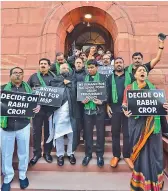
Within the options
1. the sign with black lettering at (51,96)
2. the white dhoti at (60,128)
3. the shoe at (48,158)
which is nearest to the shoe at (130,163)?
the white dhoti at (60,128)

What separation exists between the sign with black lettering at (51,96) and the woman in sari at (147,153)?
1.48 metres

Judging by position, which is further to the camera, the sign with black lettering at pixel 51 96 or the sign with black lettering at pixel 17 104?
the sign with black lettering at pixel 51 96

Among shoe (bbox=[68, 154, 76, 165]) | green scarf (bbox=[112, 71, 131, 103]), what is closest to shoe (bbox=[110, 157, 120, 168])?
shoe (bbox=[68, 154, 76, 165])

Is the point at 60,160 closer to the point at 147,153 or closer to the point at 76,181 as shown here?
the point at 76,181

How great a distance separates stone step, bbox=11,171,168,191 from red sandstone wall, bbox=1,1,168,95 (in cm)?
412

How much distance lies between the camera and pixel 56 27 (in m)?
7.58

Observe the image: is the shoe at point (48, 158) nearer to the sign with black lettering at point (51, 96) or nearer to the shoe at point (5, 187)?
the shoe at point (5, 187)

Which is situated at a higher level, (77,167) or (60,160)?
(60,160)

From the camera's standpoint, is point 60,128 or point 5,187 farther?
point 60,128

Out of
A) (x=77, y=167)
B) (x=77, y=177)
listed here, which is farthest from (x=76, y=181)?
(x=77, y=167)

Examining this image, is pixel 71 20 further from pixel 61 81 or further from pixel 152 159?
pixel 152 159

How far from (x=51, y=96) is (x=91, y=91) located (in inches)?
31.0

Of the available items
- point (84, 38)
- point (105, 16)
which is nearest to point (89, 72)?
point (105, 16)

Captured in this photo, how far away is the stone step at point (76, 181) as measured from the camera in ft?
11.8
